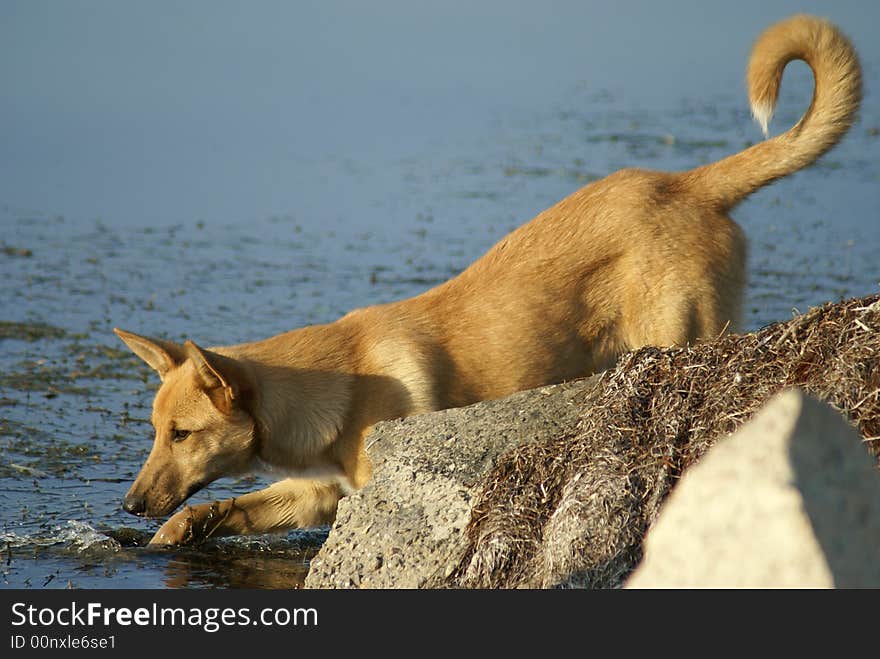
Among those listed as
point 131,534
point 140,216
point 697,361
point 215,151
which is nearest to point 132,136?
point 215,151

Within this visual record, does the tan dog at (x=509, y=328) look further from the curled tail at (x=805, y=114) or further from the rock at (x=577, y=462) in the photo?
the rock at (x=577, y=462)

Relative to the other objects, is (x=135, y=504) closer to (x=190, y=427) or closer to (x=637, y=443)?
(x=190, y=427)

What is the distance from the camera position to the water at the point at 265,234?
7.31 meters

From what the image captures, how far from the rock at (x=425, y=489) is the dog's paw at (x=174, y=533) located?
129cm

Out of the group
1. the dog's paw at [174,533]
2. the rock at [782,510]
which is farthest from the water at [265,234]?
the rock at [782,510]

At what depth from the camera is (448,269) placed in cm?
1210

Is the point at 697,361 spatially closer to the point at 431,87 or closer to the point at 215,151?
the point at 215,151

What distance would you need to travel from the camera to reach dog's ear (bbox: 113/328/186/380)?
20.9 feet

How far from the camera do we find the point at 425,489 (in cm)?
566

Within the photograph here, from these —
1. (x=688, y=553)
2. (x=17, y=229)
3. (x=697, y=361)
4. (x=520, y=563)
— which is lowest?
(x=17, y=229)

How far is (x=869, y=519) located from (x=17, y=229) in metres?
11.7

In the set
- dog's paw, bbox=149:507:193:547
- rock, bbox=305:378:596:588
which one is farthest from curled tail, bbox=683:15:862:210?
dog's paw, bbox=149:507:193:547

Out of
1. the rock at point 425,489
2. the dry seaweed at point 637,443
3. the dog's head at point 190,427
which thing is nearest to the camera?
the dry seaweed at point 637,443

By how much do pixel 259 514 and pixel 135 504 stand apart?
80cm
